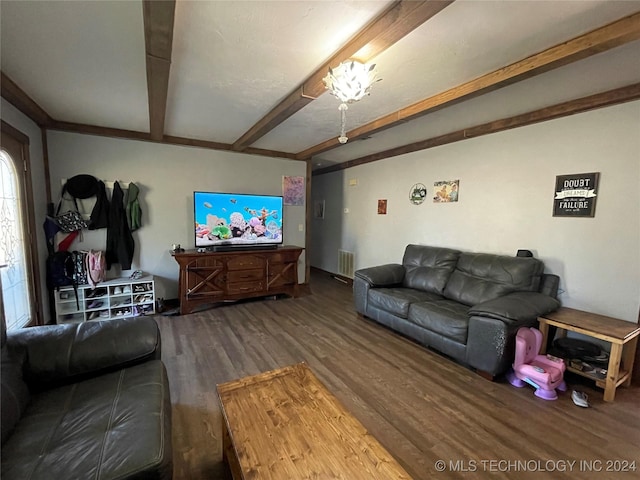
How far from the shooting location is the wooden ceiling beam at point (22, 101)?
2.18 meters

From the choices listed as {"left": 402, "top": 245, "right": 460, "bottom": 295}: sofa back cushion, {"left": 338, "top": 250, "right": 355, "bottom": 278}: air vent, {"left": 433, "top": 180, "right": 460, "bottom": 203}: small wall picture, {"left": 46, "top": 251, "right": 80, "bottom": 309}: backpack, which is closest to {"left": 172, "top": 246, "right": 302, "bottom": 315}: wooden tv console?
{"left": 46, "top": 251, "right": 80, "bottom": 309}: backpack

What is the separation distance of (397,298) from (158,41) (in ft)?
9.43

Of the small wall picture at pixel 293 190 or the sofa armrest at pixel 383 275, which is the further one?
the small wall picture at pixel 293 190

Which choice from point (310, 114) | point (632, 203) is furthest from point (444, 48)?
point (632, 203)

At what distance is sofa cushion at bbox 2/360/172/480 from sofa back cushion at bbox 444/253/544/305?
278 cm

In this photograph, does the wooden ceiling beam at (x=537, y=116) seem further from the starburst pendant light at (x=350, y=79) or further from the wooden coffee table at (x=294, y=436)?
the wooden coffee table at (x=294, y=436)

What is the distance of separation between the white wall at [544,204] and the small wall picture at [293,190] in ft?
4.70

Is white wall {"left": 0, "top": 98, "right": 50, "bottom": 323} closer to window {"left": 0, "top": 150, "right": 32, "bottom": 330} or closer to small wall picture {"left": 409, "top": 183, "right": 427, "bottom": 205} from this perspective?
window {"left": 0, "top": 150, "right": 32, "bottom": 330}

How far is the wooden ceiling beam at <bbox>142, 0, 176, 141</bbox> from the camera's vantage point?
130 cm

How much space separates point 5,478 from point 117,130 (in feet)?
12.0

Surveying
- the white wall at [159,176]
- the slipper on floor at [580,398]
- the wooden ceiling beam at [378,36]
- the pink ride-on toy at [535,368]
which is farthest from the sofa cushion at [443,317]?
the white wall at [159,176]

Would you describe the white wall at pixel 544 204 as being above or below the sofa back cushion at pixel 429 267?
above

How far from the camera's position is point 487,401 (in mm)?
2045

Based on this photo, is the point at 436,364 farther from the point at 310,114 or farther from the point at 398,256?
the point at 310,114
